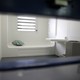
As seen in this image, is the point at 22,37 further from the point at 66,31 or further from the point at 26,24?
the point at 66,31

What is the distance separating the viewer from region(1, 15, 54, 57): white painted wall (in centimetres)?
321

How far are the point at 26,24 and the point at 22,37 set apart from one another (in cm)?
36

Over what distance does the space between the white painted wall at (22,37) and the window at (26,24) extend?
0.10 metres

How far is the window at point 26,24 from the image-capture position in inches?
134

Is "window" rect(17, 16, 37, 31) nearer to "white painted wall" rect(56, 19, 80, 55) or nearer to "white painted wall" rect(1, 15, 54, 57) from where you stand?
"white painted wall" rect(1, 15, 54, 57)

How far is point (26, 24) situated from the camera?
346 cm

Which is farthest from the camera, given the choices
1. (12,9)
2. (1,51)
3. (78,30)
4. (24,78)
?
(1,51)

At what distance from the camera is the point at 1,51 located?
3.16 metres

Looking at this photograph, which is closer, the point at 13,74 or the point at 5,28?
the point at 13,74

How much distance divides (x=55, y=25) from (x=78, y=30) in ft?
3.16

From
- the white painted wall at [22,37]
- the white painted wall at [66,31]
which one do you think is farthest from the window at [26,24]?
the white painted wall at [66,31]

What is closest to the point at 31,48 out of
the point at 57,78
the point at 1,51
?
the point at 1,51

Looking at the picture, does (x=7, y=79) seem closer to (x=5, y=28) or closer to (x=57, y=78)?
(x=57, y=78)

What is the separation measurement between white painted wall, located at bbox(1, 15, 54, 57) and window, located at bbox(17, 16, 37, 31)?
0.10m
